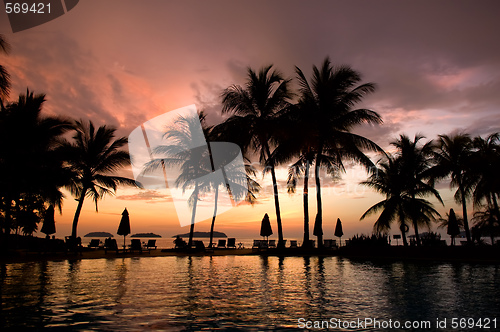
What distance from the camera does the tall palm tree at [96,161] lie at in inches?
888

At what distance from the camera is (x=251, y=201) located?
29.1m

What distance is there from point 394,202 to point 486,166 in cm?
767

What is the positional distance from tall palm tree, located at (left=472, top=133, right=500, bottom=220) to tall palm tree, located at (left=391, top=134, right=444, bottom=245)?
3.07m

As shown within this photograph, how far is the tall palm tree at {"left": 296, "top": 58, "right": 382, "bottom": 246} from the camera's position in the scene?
65.7ft

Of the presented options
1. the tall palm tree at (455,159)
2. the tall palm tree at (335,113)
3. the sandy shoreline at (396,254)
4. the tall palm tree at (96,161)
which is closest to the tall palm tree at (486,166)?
the tall palm tree at (455,159)

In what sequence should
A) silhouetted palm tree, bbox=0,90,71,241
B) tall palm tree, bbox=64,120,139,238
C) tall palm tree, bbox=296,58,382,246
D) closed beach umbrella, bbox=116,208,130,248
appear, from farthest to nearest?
tall palm tree, bbox=64,120,139,238, closed beach umbrella, bbox=116,208,130,248, tall palm tree, bbox=296,58,382,246, silhouetted palm tree, bbox=0,90,71,241

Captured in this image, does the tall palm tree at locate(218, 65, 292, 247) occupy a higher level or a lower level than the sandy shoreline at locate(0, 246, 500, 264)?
higher

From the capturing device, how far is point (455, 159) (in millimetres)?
24594

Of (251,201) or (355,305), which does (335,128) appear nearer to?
(251,201)

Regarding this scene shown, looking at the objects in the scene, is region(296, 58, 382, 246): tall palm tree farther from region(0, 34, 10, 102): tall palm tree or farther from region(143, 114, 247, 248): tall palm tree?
region(0, 34, 10, 102): tall palm tree

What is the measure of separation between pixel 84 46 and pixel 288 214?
2765 centimetres

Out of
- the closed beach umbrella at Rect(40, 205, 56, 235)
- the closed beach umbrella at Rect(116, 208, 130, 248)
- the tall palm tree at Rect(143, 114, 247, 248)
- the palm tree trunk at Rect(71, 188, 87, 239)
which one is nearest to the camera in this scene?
the closed beach umbrella at Rect(40, 205, 56, 235)

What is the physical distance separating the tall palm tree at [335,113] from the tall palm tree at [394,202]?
7866 mm

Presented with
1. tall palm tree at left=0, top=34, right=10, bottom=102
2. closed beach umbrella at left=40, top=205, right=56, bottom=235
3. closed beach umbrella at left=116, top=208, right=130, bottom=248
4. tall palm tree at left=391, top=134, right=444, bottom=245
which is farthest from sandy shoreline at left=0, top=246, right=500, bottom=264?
tall palm tree at left=391, top=134, right=444, bottom=245
